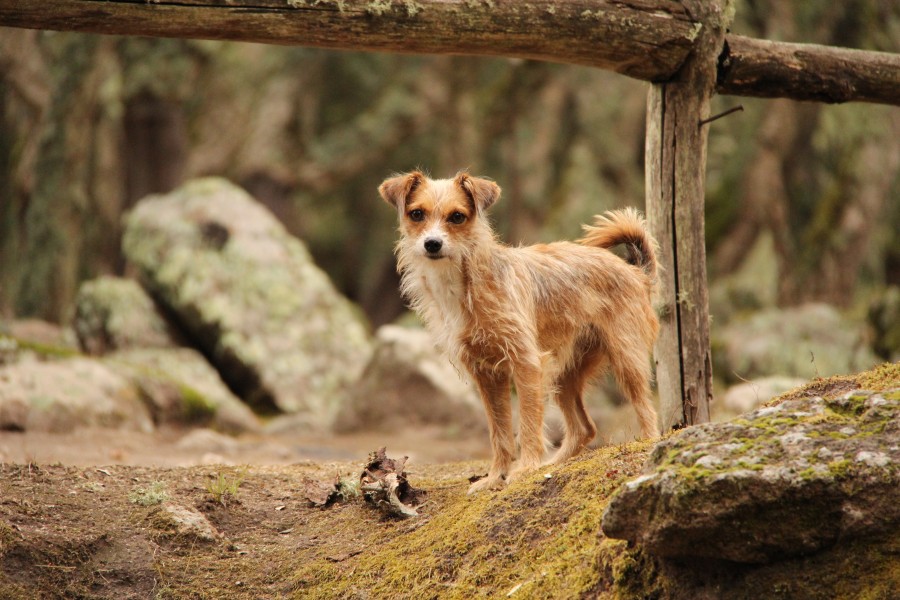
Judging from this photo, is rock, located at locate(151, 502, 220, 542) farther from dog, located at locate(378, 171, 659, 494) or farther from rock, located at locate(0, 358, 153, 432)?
rock, located at locate(0, 358, 153, 432)

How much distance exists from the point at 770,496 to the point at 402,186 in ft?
12.1

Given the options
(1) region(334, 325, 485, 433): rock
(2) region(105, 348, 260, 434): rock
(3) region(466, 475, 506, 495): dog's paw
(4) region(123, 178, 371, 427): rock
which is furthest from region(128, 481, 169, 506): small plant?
(4) region(123, 178, 371, 427): rock

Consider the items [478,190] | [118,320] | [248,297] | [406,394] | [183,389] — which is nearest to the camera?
[478,190]

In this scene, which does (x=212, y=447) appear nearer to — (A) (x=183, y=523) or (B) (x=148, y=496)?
(B) (x=148, y=496)

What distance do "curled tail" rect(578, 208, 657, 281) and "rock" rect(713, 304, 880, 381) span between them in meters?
7.73

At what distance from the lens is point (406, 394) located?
12516mm

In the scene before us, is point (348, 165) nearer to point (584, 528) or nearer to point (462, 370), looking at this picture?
point (462, 370)

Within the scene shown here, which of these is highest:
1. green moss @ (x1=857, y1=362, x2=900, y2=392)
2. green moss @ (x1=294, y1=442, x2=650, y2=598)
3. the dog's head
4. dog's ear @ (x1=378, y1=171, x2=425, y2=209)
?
dog's ear @ (x1=378, y1=171, x2=425, y2=209)

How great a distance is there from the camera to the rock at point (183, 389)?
1146 cm

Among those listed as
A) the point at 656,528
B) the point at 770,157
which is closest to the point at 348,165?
the point at 770,157

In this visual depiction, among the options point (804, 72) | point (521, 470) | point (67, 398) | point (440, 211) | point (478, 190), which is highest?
point (804, 72)

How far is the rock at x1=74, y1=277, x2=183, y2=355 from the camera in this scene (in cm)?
1373

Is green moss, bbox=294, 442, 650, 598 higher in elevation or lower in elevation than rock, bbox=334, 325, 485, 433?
lower

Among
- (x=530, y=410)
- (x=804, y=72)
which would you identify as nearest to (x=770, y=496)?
(x=530, y=410)
